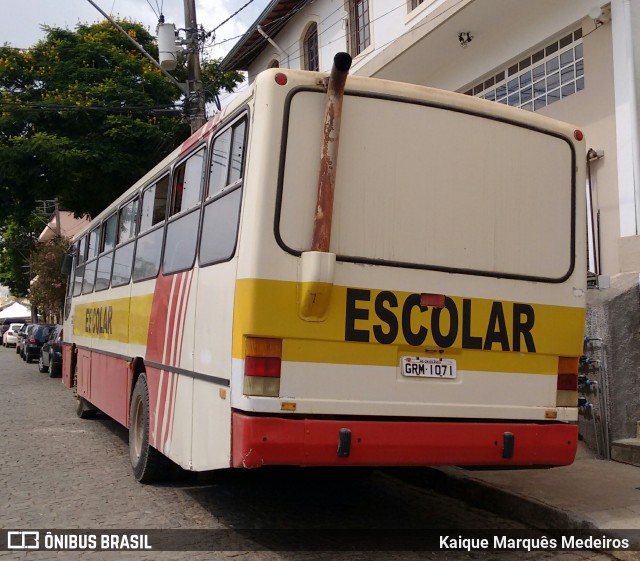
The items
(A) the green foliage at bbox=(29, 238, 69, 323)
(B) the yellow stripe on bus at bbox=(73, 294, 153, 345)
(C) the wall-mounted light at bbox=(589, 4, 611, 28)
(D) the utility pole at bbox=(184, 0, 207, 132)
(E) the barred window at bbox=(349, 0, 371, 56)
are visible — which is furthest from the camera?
(A) the green foliage at bbox=(29, 238, 69, 323)

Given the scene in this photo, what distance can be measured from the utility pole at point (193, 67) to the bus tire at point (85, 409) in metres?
5.95

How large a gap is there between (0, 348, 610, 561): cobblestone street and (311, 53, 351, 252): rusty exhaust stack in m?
2.20

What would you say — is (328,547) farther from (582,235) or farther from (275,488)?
(582,235)

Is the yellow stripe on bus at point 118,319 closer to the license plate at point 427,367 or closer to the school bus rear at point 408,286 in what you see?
the school bus rear at point 408,286

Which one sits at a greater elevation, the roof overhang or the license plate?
the roof overhang

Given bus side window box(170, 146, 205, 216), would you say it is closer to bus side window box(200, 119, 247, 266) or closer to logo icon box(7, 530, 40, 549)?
bus side window box(200, 119, 247, 266)

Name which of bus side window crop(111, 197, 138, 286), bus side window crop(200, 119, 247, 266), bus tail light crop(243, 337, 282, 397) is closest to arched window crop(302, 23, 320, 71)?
bus side window crop(111, 197, 138, 286)

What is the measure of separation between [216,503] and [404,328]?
2677 millimetres

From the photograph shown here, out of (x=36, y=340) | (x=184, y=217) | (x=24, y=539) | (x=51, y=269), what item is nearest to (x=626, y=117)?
(x=184, y=217)

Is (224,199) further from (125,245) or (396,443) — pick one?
(125,245)

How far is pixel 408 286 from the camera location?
4.98m

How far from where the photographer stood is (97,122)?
67.5 feet

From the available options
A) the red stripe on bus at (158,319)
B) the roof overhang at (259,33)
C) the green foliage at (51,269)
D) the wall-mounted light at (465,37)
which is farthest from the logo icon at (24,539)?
the green foliage at (51,269)

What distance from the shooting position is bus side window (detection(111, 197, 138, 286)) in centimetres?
843
